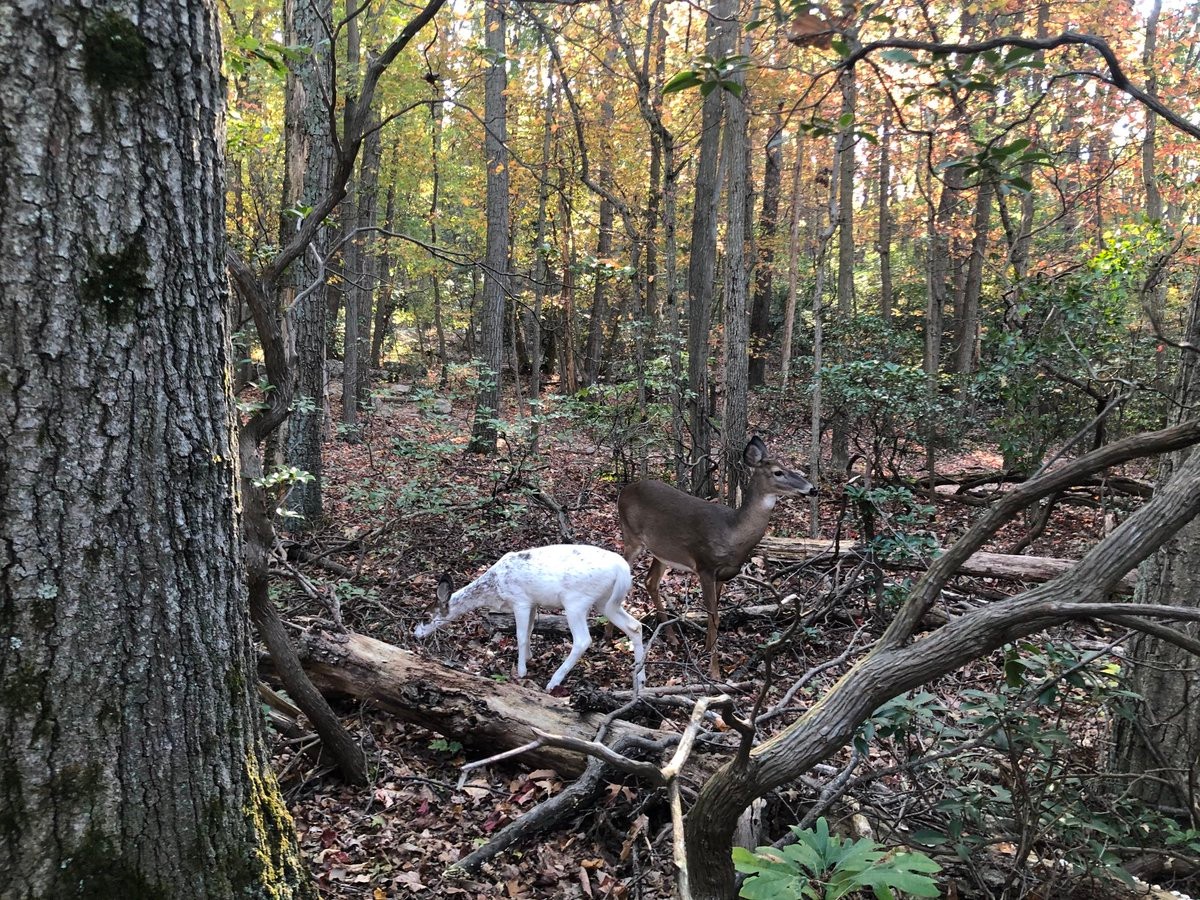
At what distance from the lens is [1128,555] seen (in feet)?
7.59

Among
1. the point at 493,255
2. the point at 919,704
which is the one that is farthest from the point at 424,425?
the point at 919,704

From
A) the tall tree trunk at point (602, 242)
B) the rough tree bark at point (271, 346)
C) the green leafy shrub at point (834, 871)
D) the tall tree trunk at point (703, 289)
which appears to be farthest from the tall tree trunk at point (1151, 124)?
the green leafy shrub at point (834, 871)

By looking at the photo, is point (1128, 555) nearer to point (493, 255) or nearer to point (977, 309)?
point (493, 255)

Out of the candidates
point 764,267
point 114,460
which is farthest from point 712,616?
point 764,267

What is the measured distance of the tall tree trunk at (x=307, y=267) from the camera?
7.37 m

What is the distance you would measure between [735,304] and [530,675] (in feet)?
17.7

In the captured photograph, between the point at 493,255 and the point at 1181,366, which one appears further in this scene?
the point at 493,255

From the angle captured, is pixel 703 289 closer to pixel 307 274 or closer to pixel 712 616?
pixel 307 274

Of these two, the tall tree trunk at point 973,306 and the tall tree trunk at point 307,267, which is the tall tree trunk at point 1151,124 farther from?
the tall tree trunk at point 307,267

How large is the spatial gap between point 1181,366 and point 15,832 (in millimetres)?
4642

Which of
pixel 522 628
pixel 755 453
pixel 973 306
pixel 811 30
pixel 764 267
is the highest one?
pixel 764 267

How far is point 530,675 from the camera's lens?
18.4 feet

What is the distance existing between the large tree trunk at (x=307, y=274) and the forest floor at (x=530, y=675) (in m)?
0.64

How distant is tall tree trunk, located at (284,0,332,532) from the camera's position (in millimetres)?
7367
